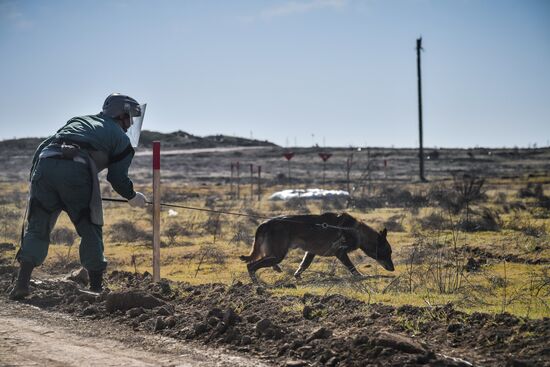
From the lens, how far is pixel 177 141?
85438 mm

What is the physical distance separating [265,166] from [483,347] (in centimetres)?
5693

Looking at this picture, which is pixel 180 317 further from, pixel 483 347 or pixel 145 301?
pixel 483 347

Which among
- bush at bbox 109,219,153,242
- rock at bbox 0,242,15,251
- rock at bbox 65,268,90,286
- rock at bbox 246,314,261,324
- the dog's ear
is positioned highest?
the dog's ear

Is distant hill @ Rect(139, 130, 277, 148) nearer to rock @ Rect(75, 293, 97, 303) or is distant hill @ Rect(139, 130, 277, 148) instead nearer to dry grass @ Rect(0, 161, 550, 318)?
dry grass @ Rect(0, 161, 550, 318)

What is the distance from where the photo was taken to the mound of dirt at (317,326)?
6.02 metres

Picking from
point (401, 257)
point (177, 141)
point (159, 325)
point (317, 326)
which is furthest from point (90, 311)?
point (177, 141)

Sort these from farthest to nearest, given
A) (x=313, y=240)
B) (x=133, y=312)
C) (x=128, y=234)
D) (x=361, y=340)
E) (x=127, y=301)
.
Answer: (x=128, y=234) → (x=313, y=240) → (x=127, y=301) → (x=133, y=312) → (x=361, y=340)

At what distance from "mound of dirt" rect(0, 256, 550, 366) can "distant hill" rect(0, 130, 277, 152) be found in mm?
68532

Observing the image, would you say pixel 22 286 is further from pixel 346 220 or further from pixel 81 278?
pixel 346 220

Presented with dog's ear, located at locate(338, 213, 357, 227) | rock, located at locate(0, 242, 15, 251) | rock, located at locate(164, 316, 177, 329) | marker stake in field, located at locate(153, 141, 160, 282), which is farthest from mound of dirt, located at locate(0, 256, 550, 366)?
rock, located at locate(0, 242, 15, 251)

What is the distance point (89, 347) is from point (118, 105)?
3.43 m

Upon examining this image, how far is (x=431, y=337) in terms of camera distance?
6.55 m

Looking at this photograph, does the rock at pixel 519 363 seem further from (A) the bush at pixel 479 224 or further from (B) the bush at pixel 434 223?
(B) the bush at pixel 434 223

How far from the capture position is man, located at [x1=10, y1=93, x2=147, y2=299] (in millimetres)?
8680
